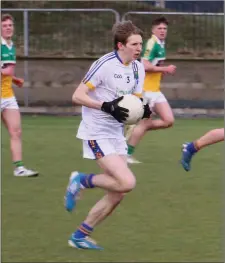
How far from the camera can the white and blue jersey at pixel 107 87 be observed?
727cm

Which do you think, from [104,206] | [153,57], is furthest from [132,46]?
[153,57]

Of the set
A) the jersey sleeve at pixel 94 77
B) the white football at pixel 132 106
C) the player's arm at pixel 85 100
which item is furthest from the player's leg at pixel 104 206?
the jersey sleeve at pixel 94 77

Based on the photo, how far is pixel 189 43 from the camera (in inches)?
773

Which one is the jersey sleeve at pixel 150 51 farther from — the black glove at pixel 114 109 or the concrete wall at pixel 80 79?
the concrete wall at pixel 80 79

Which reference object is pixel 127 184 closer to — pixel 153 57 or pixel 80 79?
pixel 153 57

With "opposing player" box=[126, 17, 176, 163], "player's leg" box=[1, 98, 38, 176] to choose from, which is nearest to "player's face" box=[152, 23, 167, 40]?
"opposing player" box=[126, 17, 176, 163]

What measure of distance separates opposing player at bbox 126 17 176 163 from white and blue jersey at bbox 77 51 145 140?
4.05 m

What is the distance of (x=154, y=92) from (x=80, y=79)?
755cm

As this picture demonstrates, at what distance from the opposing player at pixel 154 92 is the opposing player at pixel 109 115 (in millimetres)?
4095

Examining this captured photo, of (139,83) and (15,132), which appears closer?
(139,83)

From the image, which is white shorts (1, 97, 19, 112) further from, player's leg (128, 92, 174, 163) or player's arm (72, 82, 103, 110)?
player's arm (72, 82, 103, 110)

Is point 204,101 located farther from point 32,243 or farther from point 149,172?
point 32,243

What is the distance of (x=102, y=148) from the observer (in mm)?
7344

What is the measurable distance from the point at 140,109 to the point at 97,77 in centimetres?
43
